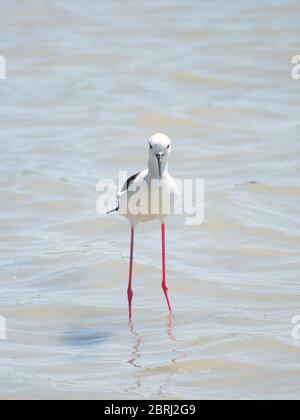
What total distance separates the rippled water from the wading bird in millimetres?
776

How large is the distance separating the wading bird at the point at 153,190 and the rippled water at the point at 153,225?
776 mm

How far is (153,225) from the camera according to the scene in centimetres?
1030

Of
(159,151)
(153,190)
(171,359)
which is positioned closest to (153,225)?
(153,190)

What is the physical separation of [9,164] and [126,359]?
5594mm

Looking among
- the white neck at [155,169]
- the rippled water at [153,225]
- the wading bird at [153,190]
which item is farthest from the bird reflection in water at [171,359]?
the white neck at [155,169]

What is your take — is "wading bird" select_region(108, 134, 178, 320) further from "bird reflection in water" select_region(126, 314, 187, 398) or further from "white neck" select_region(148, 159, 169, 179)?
"bird reflection in water" select_region(126, 314, 187, 398)

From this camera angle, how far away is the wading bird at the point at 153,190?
24.3 ft

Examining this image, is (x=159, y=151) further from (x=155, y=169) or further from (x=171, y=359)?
(x=171, y=359)

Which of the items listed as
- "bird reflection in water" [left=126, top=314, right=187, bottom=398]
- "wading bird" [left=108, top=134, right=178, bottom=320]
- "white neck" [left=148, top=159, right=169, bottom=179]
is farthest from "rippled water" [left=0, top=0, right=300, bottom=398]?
"white neck" [left=148, top=159, right=169, bottom=179]

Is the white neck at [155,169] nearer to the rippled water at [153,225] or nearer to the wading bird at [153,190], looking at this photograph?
the wading bird at [153,190]

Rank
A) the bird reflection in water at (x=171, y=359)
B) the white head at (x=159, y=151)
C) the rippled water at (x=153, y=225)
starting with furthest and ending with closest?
the white head at (x=159, y=151), the rippled water at (x=153, y=225), the bird reflection in water at (x=171, y=359)

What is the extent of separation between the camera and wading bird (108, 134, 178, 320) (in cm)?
742
